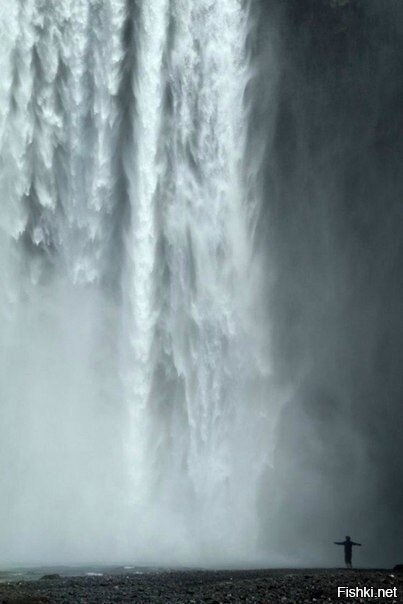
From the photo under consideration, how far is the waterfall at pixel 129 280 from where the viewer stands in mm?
31156

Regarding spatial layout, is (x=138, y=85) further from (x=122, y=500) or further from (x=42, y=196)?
(x=122, y=500)

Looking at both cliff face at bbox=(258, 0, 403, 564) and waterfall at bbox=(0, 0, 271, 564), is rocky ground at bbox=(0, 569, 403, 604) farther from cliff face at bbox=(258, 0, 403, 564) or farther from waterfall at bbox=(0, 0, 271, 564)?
cliff face at bbox=(258, 0, 403, 564)

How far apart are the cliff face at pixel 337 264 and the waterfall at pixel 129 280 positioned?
1439mm

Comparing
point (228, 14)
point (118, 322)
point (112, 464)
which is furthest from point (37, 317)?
point (228, 14)

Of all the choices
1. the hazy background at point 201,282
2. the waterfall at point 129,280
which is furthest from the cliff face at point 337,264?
the waterfall at point 129,280

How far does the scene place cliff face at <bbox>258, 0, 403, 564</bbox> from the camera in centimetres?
3412

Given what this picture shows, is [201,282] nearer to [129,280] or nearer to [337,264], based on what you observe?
[129,280]

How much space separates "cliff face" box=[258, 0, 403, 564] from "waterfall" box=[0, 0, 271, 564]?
1.44 meters

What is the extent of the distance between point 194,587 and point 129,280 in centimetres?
1357

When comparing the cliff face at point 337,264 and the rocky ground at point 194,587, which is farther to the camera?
the cliff face at point 337,264

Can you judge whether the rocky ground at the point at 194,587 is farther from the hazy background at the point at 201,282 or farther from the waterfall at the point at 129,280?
the waterfall at the point at 129,280

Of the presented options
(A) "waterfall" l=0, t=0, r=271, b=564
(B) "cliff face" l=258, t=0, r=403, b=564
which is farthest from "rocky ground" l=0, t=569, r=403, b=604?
(B) "cliff face" l=258, t=0, r=403, b=564

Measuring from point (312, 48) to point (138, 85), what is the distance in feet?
23.7

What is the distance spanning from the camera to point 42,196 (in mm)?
32312
